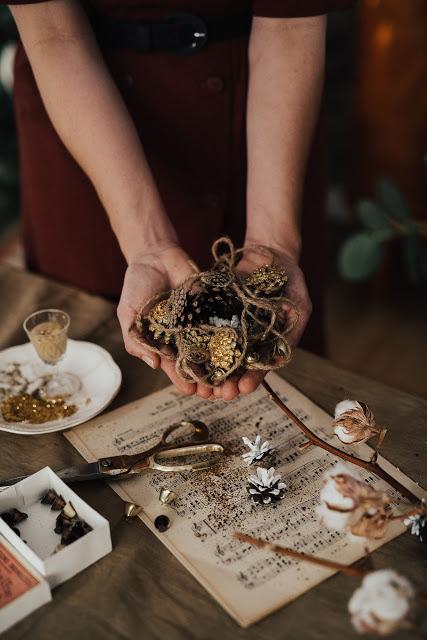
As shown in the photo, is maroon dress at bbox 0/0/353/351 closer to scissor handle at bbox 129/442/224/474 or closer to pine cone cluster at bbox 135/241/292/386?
pine cone cluster at bbox 135/241/292/386

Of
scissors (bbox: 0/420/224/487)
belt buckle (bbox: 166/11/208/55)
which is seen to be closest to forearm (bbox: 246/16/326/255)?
belt buckle (bbox: 166/11/208/55)

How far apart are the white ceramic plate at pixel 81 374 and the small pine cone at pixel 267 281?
298 millimetres

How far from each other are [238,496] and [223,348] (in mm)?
218

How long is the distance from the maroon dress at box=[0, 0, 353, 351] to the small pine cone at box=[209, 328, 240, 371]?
61cm

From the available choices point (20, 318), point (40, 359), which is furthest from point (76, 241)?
point (40, 359)

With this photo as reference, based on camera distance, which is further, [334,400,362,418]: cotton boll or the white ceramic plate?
the white ceramic plate

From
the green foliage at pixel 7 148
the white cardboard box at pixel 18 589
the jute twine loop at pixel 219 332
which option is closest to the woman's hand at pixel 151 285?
the jute twine loop at pixel 219 332

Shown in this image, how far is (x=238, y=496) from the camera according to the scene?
98 cm

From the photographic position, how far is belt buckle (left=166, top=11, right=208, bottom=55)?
4.41 ft

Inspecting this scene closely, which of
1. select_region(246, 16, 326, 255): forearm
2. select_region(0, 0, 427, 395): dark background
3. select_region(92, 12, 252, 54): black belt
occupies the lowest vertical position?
select_region(0, 0, 427, 395): dark background

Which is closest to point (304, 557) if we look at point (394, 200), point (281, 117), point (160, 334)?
point (160, 334)

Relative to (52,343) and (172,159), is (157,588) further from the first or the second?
(172,159)

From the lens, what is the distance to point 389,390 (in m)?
1.17

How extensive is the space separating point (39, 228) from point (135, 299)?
657 millimetres
